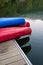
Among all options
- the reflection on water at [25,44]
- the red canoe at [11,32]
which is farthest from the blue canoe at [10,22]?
the reflection on water at [25,44]

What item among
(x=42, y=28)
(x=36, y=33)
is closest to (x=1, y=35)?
(x=36, y=33)

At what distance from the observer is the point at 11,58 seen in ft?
14.6

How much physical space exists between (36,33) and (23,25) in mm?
955

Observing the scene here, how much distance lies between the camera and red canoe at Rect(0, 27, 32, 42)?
5676 millimetres

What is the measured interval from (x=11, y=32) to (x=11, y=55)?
1.44m

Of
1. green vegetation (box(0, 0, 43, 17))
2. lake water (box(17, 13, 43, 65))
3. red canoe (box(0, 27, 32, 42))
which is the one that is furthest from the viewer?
green vegetation (box(0, 0, 43, 17))

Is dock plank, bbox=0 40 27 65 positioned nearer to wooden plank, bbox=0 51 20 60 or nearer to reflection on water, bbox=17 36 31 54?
wooden plank, bbox=0 51 20 60

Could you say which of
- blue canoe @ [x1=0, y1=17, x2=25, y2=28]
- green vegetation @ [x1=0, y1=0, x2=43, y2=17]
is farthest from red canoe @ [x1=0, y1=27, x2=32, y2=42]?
green vegetation @ [x1=0, y1=0, x2=43, y2=17]

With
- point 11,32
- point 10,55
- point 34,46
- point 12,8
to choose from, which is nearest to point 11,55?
point 10,55

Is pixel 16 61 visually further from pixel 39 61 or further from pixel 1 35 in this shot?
pixel 1 35

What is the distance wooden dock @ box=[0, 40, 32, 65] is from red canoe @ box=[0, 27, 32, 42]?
349mm

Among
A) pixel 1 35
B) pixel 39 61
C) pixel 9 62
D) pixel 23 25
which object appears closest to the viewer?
pixel 9 62

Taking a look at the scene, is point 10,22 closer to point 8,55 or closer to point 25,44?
point 25,44

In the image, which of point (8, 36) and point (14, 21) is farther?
point (14, 21)
